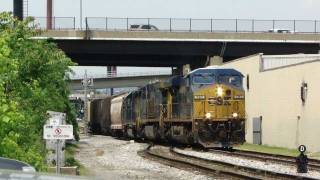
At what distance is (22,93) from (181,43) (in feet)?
164

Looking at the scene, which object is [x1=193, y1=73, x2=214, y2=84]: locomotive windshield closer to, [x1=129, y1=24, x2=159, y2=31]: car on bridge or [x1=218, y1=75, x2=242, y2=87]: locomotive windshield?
[x1=218, y1=75, x2=242, y2=87]: locomotive windshield

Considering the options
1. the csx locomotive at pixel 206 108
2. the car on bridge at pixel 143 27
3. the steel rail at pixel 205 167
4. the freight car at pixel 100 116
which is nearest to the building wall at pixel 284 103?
the csx locomotive at pixel 206 108

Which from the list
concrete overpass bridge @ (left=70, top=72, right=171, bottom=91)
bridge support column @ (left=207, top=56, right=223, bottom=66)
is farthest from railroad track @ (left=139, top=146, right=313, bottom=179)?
concrete overpass bridge @ (left=70, top=72, right=171, bottom=91)

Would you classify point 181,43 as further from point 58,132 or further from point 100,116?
point 58,132

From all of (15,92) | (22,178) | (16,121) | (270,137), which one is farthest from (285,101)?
(22,178)

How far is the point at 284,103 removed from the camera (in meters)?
45.2

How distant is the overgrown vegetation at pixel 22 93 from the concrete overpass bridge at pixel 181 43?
116 feet

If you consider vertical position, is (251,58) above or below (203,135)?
above

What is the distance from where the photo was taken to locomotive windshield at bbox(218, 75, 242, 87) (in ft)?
108

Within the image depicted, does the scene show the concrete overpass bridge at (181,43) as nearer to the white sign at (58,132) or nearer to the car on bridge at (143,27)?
the car on bridge at (143,27)

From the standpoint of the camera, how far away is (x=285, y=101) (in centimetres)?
4500

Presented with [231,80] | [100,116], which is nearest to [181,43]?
[100,116]

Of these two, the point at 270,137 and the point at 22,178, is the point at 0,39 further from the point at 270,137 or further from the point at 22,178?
the point at 270,137

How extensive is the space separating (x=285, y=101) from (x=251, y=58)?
6.86 m
